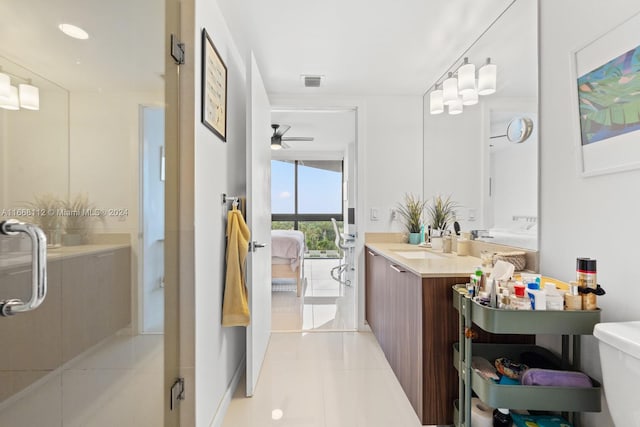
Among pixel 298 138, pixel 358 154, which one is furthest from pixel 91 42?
pixel 298 138

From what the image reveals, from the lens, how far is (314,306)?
13.2 feet

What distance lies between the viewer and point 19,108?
2.24 feet

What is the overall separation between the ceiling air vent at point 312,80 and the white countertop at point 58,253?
7.34 ft

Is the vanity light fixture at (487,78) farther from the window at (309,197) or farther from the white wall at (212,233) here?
the window at (309,197)

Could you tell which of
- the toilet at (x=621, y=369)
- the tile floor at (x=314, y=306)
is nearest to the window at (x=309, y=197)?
the tile floor at (x=314, y=306)

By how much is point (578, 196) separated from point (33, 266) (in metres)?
1.90

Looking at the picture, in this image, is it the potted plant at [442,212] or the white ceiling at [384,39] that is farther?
the potted plant at [442,212]

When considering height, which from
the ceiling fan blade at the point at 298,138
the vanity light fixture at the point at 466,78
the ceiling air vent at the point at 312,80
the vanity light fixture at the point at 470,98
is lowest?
the vanity light fixture at the point at 470,98

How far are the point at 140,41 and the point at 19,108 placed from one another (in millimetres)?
606

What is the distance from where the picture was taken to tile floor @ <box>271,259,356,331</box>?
3.36 m

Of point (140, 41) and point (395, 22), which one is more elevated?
point (395, 22)

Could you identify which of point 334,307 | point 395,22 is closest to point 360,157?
point 395,22

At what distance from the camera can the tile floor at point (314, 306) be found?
11.0 ft

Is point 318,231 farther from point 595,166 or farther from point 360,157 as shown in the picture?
point 595,166
